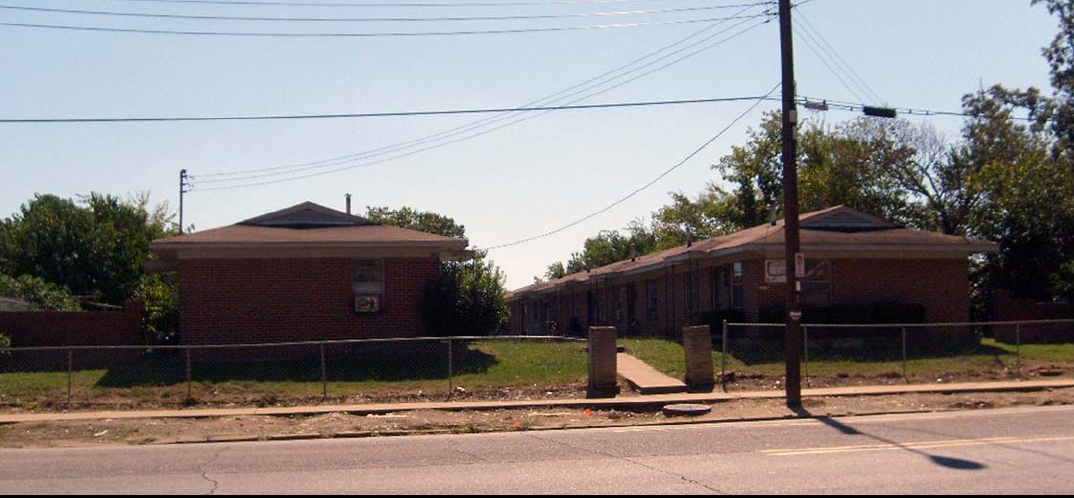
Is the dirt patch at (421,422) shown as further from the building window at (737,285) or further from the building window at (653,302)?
the building window at (653,302)

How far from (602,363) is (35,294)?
68.1ft

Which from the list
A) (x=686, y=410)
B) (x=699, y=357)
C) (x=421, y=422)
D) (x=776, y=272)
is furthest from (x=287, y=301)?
(x=776, y=272)

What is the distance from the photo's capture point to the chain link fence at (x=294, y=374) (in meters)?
19.9

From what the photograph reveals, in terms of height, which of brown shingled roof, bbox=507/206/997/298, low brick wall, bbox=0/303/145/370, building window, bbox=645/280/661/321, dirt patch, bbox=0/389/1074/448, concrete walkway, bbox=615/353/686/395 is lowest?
dirt patch, bbox=0/389/1074/448

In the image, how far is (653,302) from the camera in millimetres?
36531

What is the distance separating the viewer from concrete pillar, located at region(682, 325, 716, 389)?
20.7 metres

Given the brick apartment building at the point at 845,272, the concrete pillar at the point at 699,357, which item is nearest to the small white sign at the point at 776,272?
the concrete pillar at the point at 699,357

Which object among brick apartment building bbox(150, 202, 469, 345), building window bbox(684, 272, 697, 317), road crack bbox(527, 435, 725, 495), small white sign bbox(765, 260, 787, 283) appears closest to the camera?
road crack bbox(527, 435, 725, 495)

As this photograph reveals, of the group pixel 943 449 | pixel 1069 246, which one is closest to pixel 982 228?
pixel 1069 246

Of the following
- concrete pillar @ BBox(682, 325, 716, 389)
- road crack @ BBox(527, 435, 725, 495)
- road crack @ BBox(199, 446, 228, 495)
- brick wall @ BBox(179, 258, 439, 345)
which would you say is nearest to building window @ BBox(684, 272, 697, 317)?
brick wall @ BBox(179, 258, 439, 345)

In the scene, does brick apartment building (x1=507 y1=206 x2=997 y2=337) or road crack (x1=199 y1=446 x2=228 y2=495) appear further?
brick apartment building (x1=507 y1=206 x2=997 y2=337)

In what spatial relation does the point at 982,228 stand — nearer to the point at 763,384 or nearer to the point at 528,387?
the point at 763,384

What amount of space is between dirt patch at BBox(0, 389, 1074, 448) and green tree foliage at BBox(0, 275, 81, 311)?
15.9m

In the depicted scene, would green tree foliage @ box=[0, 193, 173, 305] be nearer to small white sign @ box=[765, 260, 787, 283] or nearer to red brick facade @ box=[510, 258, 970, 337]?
red brick facade @ box=[510, 258, 970, 337]
